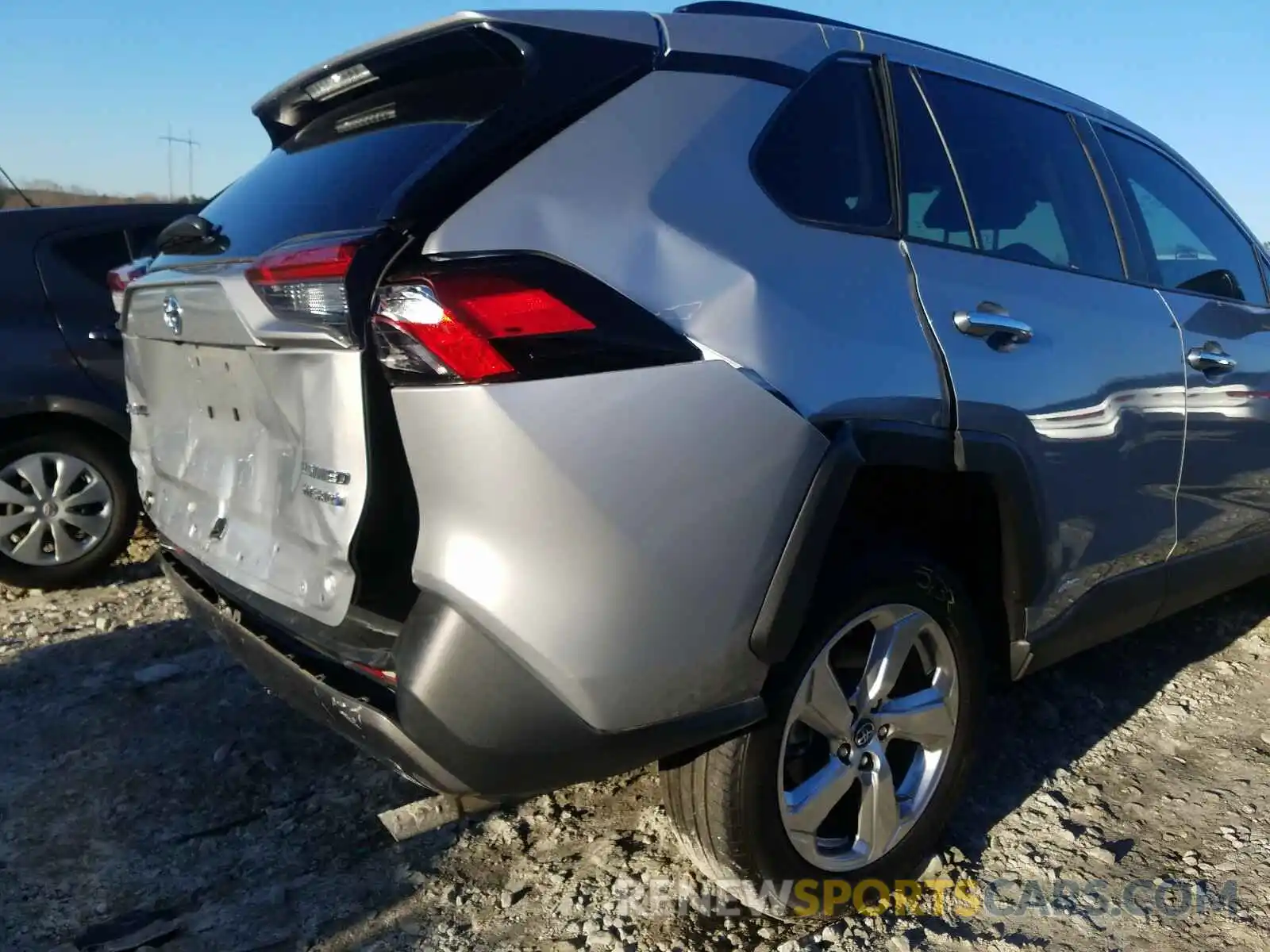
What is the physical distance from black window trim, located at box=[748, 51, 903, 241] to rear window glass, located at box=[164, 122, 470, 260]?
0.60m

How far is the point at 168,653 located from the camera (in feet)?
12.3

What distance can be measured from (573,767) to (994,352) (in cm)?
131

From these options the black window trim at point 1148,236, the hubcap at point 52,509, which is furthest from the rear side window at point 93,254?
the black window trim at point 1148,236

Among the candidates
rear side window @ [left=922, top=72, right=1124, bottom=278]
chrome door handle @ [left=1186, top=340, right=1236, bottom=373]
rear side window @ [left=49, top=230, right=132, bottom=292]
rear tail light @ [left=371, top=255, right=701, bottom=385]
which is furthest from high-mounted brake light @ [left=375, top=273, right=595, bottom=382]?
rear side window @ [left=49, top=230, right=132, bottom=292]

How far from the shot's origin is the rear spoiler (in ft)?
6.46

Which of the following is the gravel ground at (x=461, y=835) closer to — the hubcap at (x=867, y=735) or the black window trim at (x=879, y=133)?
the hubcap at (x=867, y=735)

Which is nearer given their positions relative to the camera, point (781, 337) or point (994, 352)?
point (781, 337)

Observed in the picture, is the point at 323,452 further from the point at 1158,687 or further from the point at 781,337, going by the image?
the point at 1158,687

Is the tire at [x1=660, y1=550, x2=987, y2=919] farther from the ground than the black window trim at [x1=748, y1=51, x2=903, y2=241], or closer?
closer

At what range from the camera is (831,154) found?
2.24 m

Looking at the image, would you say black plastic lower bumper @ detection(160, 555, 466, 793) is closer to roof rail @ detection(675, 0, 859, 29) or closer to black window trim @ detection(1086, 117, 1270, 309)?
roof rail @ detection(675, 0, 859, 29)

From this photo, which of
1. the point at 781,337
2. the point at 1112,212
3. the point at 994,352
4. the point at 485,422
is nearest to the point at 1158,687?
the point at 1112,212

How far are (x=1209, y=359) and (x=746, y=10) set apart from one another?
1.81 meters

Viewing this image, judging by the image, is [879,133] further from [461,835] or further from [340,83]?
[461,835]
